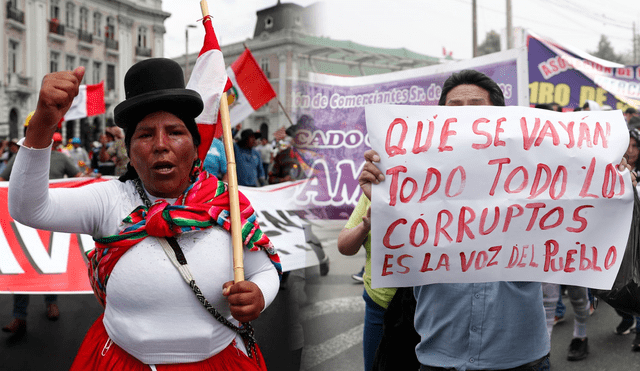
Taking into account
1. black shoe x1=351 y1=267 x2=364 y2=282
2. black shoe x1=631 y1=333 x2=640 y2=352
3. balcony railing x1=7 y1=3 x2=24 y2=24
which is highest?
balcony railing x1=7 y1=3 x2=24 y2=24

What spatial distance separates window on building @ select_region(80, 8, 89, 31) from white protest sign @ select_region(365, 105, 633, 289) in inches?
1783

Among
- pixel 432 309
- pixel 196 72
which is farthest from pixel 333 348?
pixel 196 72

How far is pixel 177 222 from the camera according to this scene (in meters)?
1.71

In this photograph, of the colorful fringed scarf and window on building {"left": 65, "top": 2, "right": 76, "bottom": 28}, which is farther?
window on building {"left": 65, "top": 2, "right": 76, "bottom": 28}

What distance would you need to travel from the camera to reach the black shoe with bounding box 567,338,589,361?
4516 mm

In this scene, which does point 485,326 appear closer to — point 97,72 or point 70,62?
point 70,62

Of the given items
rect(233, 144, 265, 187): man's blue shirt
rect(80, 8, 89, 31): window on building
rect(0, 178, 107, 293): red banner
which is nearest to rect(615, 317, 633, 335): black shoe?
rect(0, 178, 107, 293): red banner

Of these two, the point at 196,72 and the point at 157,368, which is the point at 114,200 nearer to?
the point at 157,368

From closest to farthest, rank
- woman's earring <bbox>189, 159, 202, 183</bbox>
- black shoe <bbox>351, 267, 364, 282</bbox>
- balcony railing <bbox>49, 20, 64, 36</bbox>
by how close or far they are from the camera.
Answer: woman's earring <bbox>189, 159, 202, 183</bbox> < black shoe <bbox>351, 267, 364, 282</bbox> < balcony railing <bbox>49, 20, 64, 36</bbox>

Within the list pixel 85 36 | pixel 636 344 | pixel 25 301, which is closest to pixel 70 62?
pixel 85 36

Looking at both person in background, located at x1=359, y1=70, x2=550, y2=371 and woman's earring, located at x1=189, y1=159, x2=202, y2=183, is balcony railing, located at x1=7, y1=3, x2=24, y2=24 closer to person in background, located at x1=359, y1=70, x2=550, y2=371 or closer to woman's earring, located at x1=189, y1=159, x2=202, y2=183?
woman's earring, located at x1=189, y1=159, x2=202, y2=183

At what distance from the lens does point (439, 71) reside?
19.5 feet

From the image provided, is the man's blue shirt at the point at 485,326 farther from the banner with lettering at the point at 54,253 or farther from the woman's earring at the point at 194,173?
the banner with lettering at the point at 54,253

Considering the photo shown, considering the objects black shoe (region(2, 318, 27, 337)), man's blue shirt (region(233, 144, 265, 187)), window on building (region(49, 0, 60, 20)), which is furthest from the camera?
window on building (region(49, 0, 60, 20))
